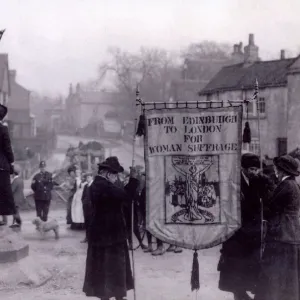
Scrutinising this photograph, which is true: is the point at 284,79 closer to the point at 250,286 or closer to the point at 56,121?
the point at 250,286

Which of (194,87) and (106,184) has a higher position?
(194,87)

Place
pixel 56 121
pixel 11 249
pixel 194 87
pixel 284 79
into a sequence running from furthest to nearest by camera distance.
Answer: pixel 56 121 → pixel 194 87 → pixel 284 79 → pixel 11 249

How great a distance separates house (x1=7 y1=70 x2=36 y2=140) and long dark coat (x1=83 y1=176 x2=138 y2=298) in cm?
4571

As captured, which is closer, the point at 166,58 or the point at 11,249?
the point at 11,249

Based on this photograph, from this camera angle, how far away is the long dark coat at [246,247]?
21.9 ft

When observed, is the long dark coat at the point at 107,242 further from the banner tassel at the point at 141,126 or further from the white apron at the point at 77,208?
the white apron at the point at 77,208

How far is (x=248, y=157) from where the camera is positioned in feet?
22.7

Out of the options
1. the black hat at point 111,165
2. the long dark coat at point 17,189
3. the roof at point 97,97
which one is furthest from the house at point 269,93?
the roof at point 97,97

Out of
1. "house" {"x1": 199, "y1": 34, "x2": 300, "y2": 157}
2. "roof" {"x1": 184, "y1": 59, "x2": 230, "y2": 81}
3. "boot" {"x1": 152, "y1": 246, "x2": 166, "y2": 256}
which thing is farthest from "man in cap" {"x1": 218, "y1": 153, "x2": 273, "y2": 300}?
"roof" {"x1": 184, "y1": 59, "x2": 230, "y2": 81}

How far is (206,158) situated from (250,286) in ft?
5.21

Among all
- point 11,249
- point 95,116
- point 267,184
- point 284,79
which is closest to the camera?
point 267,184

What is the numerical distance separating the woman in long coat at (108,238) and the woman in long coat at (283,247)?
1.68 m

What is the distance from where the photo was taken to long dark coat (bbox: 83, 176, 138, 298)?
275 inches

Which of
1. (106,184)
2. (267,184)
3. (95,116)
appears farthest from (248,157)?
(95,116)
